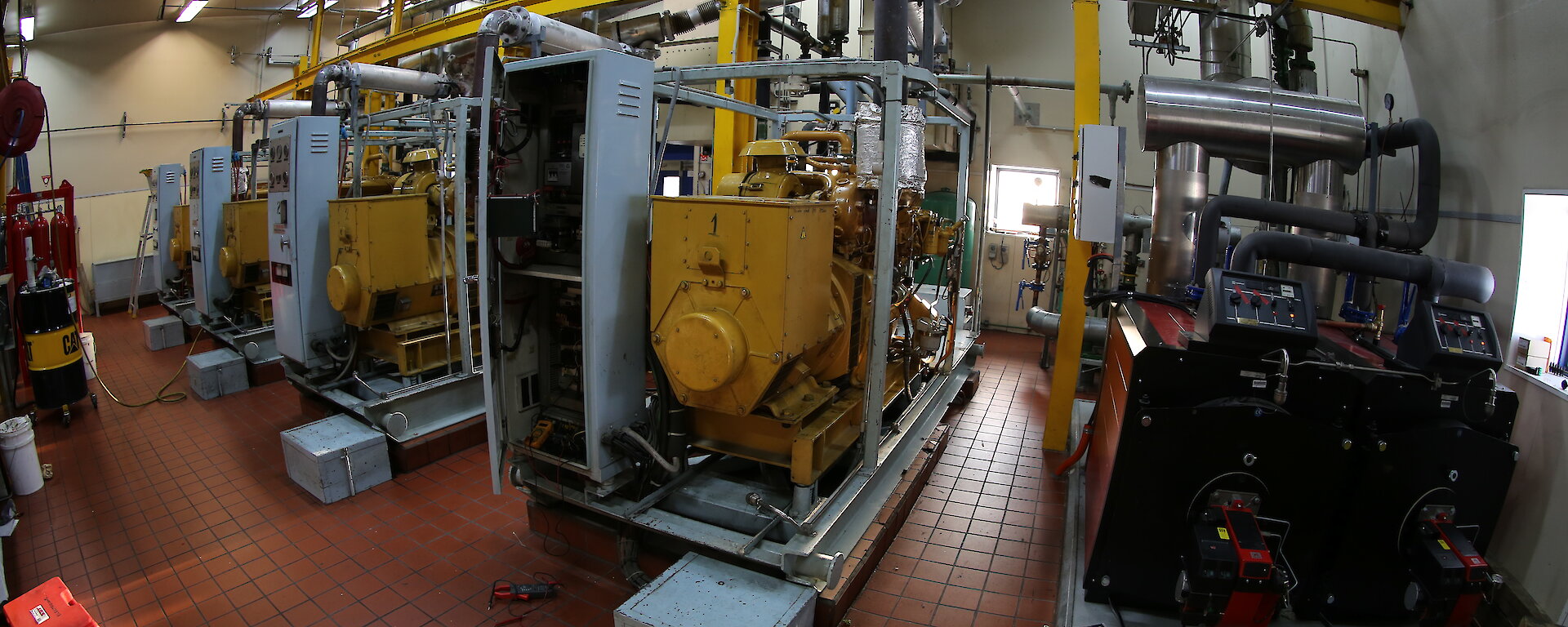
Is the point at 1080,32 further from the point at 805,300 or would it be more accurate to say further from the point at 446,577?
the point at 446,577

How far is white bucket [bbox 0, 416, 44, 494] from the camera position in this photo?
4.43 m

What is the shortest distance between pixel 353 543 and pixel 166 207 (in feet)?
25.7

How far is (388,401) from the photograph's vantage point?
5.05 metres

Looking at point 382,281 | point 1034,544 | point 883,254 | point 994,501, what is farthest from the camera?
point 382,281

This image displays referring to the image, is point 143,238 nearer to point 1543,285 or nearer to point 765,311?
point 765,311

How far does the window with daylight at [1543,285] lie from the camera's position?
Answer: 3.20 metres

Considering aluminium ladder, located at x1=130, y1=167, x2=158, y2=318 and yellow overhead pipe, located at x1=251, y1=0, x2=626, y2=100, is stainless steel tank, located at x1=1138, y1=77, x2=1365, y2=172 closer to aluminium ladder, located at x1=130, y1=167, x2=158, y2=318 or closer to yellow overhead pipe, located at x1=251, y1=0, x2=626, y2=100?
yellow overhead pipe, located at x1=251, y1=0, x2=626, y2=100

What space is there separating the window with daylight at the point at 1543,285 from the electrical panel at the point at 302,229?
737 cm

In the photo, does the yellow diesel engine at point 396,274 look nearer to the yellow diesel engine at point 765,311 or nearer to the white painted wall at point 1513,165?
the yellow diesel engine at point 765,311

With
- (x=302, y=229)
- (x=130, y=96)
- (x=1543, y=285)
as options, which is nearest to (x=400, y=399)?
(x=302, y=229)

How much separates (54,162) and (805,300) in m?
15.0

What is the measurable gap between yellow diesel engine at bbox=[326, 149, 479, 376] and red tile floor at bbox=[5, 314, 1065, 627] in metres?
1.00

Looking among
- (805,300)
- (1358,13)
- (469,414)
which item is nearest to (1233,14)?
(1358,13)

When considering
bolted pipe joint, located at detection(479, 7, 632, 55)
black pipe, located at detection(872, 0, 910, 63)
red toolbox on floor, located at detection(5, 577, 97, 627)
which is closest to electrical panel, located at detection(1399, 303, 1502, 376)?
black pipe, located at detection(872, 0, 910, 63)
